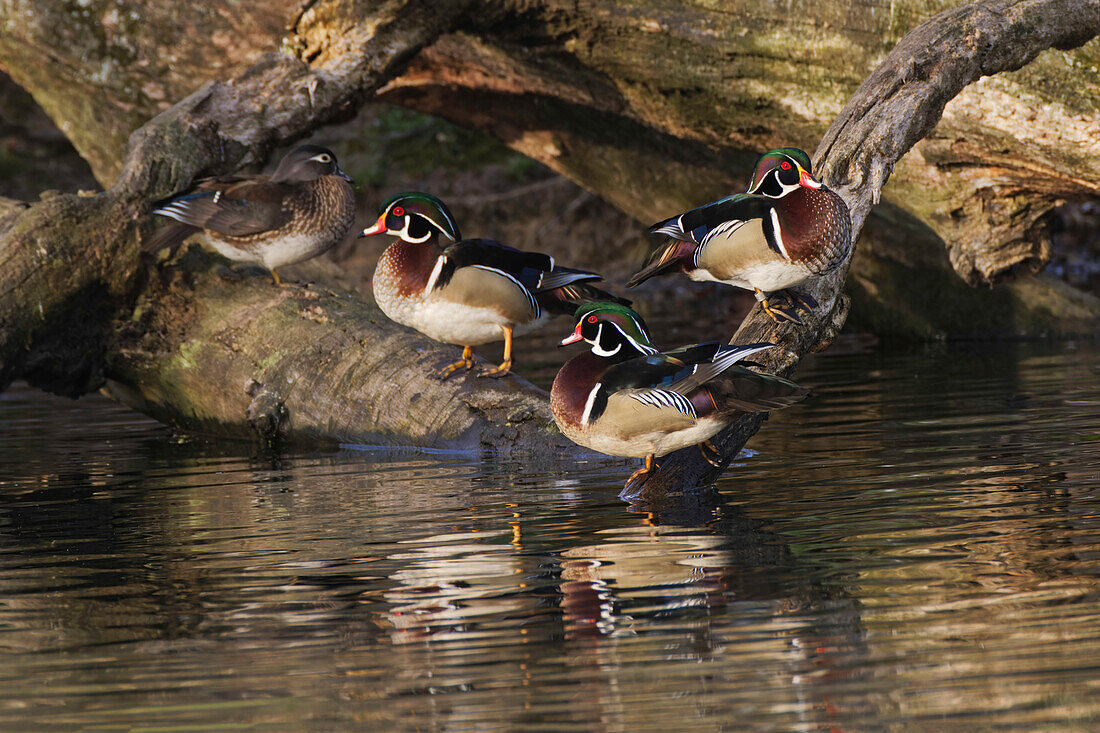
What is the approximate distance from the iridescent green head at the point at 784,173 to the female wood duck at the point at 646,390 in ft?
2.80

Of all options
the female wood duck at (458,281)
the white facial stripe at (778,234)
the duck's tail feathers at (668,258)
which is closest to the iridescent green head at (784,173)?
the white facial stripe at (778,234)

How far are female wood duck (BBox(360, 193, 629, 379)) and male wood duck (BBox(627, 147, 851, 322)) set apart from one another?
2.99 ft

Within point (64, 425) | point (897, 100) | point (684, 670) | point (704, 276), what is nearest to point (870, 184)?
point (897, 100)

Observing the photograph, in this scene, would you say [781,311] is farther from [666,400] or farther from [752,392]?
[666,400]

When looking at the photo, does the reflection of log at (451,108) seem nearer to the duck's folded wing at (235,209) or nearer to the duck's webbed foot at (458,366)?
the duck's webbed foot at (458,366)

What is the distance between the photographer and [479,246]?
642 cm

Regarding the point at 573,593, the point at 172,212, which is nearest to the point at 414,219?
the point at 172,212

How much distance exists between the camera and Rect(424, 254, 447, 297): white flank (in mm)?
6410

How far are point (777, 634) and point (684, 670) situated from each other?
1.14 feet

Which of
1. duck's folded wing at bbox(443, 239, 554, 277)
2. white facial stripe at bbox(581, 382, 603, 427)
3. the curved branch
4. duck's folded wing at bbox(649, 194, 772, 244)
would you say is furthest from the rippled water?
duck's folded wing at bbox(649, 194, 772, 244)

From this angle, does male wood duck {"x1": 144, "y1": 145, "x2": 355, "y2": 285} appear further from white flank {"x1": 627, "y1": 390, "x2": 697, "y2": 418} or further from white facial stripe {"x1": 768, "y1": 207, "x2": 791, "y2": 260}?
white flank {"x1": 627, "y1": 390, "x2": 697, "y2": 418}

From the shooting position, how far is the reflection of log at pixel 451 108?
659cm

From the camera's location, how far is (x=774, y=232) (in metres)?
5.21

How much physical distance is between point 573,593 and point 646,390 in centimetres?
105
